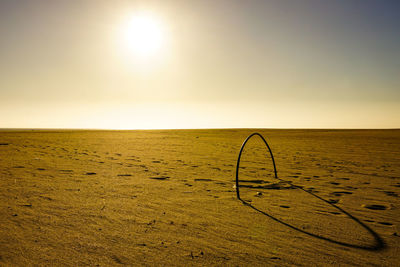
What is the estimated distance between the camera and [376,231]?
12.6 ft

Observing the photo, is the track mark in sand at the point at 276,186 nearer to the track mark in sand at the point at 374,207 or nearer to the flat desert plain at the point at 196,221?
the flat desert plain at the point at 196,221

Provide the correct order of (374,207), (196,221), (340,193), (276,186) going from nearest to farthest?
1. (196,221)
2. (374,207)
3. (340,193)
4. (276,186)

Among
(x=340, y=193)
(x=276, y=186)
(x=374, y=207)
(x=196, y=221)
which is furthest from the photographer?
(x=276, y=186)

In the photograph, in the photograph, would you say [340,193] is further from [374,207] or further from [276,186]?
[276,186]

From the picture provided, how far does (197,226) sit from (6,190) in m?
5.28

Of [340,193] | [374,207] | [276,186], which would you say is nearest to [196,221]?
[276,186]

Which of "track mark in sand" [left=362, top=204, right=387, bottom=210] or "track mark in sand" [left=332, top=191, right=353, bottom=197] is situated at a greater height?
"track mark in sand" [left=332, top=191, right=353, bottom=197]

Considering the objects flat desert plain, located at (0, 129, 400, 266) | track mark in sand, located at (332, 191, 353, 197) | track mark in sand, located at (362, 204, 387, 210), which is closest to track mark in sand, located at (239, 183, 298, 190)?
flat desert plain, located at (0, 129, 400, 266)

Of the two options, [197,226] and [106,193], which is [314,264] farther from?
[106,193]

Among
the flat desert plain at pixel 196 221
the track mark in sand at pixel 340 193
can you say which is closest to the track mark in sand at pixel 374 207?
the flat desert plain at pixel 196 221

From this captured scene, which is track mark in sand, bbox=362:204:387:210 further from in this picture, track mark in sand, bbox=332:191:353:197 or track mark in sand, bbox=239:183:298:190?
track mark in sand, bbox=239:183:298:190

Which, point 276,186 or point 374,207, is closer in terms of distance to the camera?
point 374,207

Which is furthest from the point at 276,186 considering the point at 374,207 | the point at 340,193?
the point at 374,207

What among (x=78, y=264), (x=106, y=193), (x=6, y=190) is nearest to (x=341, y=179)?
(x=106, y=193)
